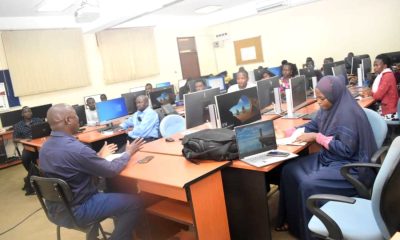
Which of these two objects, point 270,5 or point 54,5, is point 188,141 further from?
point 270,5

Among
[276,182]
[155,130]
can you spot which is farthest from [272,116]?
[155,130]

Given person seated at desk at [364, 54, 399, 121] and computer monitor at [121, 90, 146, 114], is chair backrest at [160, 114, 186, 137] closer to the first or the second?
computer monitor at [121, 90, 146, 114]

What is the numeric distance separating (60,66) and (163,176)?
19.5 ft

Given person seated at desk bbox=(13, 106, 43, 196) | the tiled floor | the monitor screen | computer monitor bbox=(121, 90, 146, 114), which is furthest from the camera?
computer monitor bbox=(121, 90, 146, 114)

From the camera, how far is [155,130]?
4203mm

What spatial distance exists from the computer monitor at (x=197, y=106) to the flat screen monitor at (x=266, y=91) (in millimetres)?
616

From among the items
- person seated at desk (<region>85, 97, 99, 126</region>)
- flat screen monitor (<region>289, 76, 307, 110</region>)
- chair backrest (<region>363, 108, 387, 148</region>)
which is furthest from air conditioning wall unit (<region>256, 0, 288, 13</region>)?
chair backrest (<region>363, 108, 387, 148</region>)

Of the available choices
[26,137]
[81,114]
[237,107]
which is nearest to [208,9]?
[81,114]

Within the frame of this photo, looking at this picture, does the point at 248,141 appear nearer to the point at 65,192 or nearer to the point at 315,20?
the point at 65,192

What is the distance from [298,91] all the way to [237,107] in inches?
42.1

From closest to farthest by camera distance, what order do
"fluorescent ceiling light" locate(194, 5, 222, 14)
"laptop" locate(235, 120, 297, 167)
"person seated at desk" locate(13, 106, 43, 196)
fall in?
1. "laptop" locate(235, 120, 297, 167)
2. "person seated at desk" locate(13, 106, 43, 196)
3. "fluorescent ceiling light" locate(194, 5, 222, 14)

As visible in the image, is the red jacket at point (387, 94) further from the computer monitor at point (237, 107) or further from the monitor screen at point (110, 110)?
the monitor screen at point (110, 110)

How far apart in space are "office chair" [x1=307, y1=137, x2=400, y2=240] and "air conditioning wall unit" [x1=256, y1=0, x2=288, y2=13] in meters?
6.97

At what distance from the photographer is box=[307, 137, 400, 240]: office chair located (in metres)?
1.42
